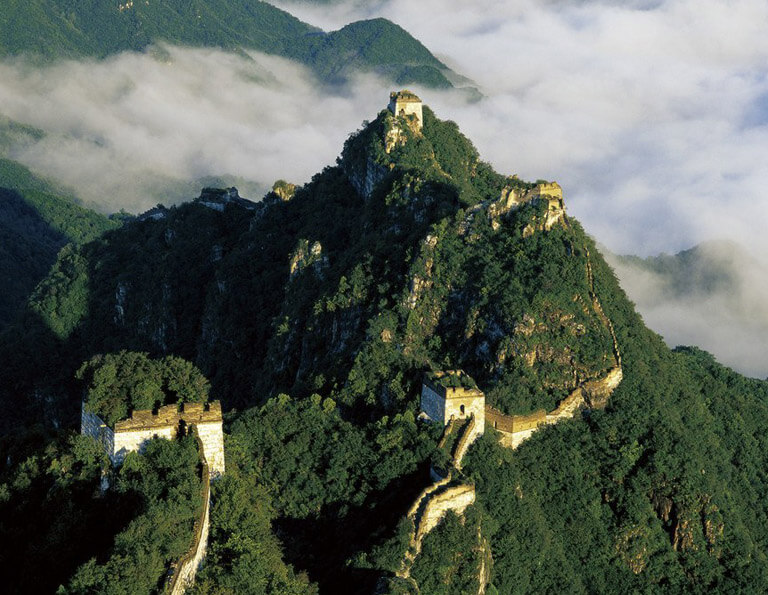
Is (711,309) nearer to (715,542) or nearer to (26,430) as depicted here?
(715,542)

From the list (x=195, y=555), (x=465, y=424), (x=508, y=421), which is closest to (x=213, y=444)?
(x=195, y=555)

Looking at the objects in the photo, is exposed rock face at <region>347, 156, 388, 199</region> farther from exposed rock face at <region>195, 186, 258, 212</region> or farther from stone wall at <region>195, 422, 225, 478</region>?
stone wall at <region>195, 422, 225, 478</region>

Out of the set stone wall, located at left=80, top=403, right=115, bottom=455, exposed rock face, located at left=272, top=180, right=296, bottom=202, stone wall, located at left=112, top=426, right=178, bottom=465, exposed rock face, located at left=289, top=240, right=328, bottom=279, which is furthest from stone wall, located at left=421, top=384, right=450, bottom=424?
exposed rock face, located at left=272, top=180, right=296, bottom=202

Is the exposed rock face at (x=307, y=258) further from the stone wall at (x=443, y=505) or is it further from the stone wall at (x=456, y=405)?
the stone wall at (x=443, y=505)

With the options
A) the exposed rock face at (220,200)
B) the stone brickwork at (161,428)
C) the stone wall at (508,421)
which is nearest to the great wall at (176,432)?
the stone brickwork at (161,428)

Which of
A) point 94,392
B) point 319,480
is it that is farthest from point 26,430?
point 319,480

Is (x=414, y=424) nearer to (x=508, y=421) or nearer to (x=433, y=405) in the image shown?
(x=433, y=405)
